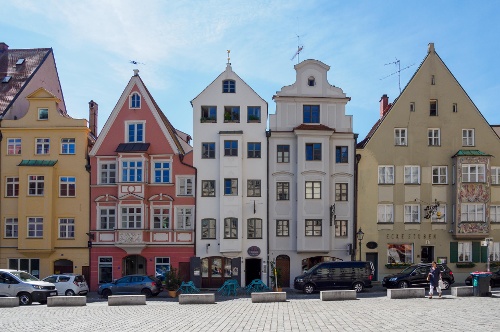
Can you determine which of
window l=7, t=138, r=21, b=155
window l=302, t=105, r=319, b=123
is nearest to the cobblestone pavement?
window l=302, t=105, r=319, b=123

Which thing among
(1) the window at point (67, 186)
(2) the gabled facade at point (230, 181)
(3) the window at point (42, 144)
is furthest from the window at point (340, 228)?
(3) the window at point (42, 144)

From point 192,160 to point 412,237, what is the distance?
17237mm

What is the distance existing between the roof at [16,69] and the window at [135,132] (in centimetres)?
997

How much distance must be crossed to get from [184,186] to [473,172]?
21.3m

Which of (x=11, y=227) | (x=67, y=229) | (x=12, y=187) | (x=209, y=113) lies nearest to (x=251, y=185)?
(x=209, y=113)

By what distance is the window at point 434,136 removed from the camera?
48.8 m

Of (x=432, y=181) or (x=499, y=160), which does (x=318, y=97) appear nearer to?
(x=432, y=181)

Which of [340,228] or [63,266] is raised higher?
[340,228]

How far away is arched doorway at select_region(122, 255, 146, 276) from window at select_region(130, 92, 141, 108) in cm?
1119

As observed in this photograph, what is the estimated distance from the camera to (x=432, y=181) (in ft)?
160

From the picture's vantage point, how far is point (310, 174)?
4706 centimetres

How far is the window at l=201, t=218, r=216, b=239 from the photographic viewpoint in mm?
47438

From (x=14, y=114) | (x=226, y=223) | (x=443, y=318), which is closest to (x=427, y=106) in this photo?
(x=226, y=223)

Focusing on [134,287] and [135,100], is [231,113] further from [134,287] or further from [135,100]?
[134,287]
